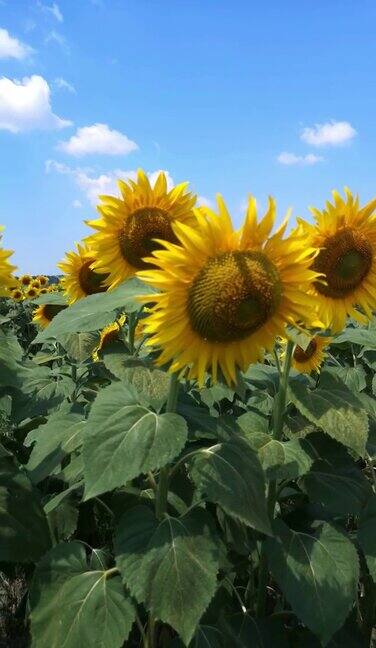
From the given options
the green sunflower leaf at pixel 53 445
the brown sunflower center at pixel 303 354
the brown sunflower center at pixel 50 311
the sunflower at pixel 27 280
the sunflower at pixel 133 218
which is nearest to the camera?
the green sunflower leaf at pixel 53 445

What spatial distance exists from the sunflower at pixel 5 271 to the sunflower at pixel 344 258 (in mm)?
1199

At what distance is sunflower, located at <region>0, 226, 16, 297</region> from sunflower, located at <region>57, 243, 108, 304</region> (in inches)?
41.4

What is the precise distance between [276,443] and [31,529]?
3.16 feet

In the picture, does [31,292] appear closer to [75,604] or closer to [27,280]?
[27,280]

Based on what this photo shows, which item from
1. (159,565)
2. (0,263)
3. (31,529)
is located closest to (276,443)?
(159,565)

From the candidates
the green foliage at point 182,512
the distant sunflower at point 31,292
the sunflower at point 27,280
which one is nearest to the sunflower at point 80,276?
the green foliage at point 182,512

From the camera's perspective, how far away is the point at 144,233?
271cm

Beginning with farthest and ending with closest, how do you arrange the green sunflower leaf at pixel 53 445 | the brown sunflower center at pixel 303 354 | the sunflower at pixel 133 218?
the brown sunflower center at pixel 303 354
the sunflower at pixel 133 218
the green sunflower leaf at pixel 53 445

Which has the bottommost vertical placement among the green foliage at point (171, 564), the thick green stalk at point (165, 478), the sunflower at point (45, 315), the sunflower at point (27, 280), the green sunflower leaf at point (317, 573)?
the green sunflower leaf at point (317, 573)

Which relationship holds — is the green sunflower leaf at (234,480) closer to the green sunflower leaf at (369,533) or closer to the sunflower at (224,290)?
the sunflower at (224,290)

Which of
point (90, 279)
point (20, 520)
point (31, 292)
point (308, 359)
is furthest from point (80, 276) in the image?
point (31, 292)

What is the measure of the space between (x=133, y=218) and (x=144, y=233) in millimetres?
87

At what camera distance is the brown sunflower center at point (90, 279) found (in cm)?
371

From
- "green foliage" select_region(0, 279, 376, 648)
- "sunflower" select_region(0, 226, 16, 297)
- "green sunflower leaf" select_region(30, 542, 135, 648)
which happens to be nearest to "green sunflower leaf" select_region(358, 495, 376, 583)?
"green foliage" select_region(0, 279, 376, 648)
